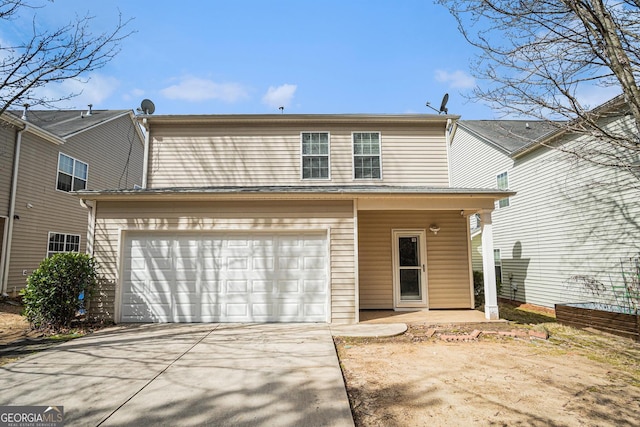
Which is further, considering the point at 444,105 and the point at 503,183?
the point at 503,183

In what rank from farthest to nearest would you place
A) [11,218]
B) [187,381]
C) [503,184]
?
[503,184]
[11,218]
[187,381]

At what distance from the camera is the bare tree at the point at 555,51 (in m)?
4.60

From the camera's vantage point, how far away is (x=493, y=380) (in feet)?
13.6

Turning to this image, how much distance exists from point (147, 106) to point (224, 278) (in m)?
6.25

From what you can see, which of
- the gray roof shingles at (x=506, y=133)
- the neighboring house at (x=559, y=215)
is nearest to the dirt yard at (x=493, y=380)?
the neighboring house at (x=559, y=215)

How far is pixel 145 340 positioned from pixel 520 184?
39.8ft

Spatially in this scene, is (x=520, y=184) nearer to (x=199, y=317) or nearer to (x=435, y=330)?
(x=435, y=330)

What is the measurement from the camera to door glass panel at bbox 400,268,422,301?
350 inches

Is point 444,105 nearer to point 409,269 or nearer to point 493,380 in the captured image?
point 409,269

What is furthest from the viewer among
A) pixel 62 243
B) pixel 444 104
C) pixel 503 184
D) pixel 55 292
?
pixel 503 184

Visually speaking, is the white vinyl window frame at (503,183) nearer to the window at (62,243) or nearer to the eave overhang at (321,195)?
the eave overhang at (321,195)

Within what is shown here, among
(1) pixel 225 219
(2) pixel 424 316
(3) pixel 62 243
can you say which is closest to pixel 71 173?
(3) pixel 62 243

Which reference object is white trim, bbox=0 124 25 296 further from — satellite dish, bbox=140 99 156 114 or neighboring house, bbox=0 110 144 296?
satellite dish, bbox=140 99 156 114

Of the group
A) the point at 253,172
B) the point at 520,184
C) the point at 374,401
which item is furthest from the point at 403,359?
the point at 520,184
